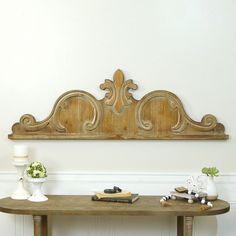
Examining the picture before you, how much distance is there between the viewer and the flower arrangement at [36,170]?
310 centimetres

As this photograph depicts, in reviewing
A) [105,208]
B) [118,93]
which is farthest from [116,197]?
[118,93]

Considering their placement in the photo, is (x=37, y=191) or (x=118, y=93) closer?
(x=37, y=191)

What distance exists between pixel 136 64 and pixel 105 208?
1.12 meters

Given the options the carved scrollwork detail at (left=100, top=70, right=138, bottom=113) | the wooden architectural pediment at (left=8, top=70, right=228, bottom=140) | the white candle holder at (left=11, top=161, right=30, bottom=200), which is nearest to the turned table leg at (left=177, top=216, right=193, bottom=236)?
the wooden architectural pediment at (left=8, top=70, right=228, bottom=140)

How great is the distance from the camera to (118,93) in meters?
3.36

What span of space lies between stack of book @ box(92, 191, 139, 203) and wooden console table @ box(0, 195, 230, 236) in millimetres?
39

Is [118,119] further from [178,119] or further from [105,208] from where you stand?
[105,208]

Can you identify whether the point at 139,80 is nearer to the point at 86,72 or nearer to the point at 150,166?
the point at 86,72

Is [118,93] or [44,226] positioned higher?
[118,93]

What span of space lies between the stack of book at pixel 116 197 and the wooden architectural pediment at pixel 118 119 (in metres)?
0.45

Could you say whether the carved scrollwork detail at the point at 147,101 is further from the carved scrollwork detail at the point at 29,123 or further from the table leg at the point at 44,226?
the table leg at the point at 44,226

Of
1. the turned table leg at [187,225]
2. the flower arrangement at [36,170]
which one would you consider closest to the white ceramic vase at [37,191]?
the flower arrangement at [36,170]

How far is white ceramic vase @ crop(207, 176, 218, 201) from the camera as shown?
312cm

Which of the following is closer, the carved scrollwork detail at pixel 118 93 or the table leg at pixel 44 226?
the table leg at pixel 44 226
